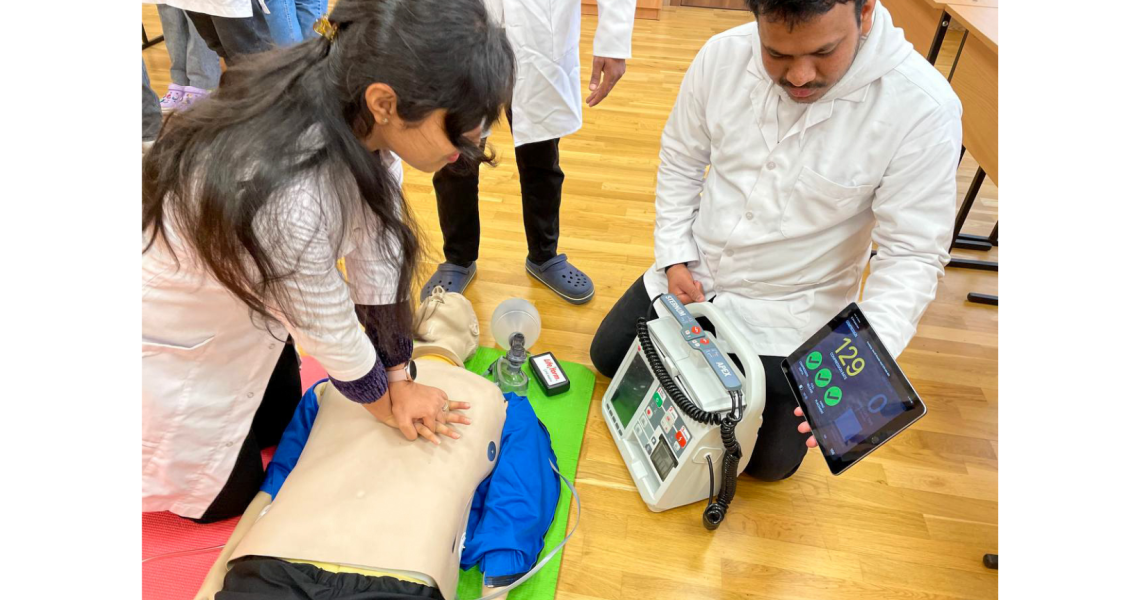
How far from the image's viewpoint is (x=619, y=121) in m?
2.74

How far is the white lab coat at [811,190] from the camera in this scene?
1.00 meters

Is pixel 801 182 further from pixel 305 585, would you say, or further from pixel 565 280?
pixel 305 585

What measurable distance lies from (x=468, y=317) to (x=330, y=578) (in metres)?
0.74

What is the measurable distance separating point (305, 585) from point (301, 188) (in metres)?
0.56

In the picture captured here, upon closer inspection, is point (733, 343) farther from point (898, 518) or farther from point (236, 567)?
point (236, 567)

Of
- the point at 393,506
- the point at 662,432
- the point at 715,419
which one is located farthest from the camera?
the point at 662,432

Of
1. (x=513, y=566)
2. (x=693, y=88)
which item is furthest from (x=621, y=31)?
(x=513, y=566)

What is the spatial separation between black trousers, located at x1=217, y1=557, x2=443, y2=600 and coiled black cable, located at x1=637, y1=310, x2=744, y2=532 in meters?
0.54

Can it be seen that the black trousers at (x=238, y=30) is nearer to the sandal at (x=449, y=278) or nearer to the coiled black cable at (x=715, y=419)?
the sandal at (x=449, y=278)

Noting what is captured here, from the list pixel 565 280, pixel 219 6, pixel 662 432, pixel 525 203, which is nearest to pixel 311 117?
pixel 662 432

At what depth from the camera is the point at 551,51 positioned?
1.42 meters

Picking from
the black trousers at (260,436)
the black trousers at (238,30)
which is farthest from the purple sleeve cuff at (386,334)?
the black trousers at (238,30)

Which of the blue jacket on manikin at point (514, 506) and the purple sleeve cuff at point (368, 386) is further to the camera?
the blue jacket on manikin at point (514, 506)

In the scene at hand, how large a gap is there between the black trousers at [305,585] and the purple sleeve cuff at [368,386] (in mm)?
253
